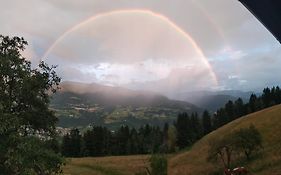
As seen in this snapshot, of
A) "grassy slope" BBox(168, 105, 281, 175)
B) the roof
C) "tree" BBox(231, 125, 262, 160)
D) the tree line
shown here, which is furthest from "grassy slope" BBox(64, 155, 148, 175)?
the roof

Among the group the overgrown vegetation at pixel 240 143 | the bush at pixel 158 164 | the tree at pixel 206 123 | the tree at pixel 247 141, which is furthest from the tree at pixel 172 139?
the bush at pixel 158 164

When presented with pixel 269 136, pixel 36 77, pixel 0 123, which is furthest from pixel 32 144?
pixel 269 136

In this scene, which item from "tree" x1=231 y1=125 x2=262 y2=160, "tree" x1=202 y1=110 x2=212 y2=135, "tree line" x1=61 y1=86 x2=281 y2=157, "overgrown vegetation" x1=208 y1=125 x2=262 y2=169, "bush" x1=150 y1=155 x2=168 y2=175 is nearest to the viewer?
"bush" x1=150 y1=155 x2=168 y2=175

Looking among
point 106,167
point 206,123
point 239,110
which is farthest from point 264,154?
point 206,123

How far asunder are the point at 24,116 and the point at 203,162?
8597 centimetres

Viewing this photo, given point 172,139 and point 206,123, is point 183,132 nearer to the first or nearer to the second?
point 172,139

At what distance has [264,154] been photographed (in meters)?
94.1

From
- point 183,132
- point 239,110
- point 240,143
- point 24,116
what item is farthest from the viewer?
point 239,110

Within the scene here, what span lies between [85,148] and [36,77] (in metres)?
146

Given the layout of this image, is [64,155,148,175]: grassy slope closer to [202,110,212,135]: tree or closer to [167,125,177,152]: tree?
[167,125,177,152]: tree

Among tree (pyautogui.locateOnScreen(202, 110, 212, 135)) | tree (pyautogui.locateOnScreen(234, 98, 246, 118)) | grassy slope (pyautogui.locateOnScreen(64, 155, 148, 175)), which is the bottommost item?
grassy slope (pyautogui.locateOnScreen(64, 155, 148, 175))

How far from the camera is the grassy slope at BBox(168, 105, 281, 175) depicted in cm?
8394

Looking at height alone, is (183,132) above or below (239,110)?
below

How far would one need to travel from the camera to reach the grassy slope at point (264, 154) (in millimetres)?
83938
